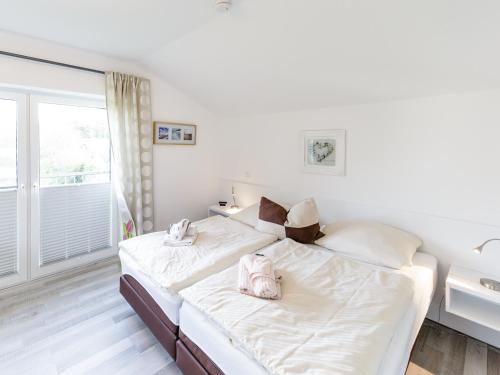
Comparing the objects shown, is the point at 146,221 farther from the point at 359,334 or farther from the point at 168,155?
the point at 359,334

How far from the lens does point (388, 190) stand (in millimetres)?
2451

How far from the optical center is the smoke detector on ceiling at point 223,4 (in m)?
1.78

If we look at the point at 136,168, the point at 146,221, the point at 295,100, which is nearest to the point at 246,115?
the point at 295,100

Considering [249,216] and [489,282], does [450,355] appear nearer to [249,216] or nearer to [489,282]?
[489,282]

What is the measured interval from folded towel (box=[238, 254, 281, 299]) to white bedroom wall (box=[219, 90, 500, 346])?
4.66 ft

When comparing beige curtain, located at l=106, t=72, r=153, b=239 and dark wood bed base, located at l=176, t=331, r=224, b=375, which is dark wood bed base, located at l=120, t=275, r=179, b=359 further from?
beige curtain, located at l=106, t=72, r=153, b=239

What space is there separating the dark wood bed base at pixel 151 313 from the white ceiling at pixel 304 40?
2210mm

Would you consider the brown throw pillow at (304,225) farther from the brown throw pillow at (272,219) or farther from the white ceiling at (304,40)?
the white ceiling at (304,40)

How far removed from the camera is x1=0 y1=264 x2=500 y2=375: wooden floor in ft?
5.69

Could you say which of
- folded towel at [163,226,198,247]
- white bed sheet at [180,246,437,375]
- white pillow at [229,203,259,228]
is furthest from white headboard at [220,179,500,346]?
folded towel at [163,226,198,247]

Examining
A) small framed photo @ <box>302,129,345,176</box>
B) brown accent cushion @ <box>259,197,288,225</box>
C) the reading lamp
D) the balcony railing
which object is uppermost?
small framed photo @ <box>302,129,345,176</box>

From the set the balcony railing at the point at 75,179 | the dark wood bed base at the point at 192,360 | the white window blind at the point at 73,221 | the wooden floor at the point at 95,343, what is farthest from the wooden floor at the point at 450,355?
the balcony railing at the point at 75,179

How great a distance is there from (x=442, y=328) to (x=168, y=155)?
3.56 meters

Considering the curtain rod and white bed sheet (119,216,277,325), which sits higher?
the curtain rod
